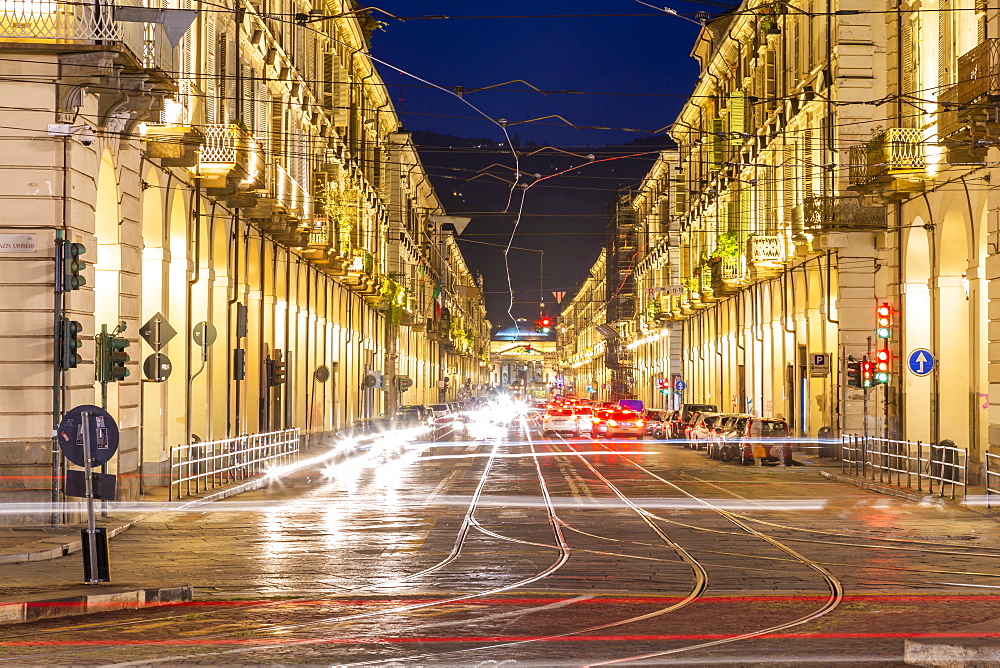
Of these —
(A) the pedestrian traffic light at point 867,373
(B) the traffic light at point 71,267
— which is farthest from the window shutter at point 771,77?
(B) the traffic light at point 71,267

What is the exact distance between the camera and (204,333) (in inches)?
1148

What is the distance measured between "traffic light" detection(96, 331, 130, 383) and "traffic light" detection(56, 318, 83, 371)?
54cm

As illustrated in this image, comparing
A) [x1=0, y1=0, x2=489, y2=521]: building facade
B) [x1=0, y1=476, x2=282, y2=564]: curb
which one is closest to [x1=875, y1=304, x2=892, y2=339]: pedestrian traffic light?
[x1=0, y1=0, x2=489, y2=521]: building facade

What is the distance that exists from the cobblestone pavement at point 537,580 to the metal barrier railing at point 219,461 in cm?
111

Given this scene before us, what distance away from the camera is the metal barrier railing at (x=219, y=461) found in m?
27.0

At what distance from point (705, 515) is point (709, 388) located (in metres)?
52.3

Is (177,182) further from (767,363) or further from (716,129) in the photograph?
(716,129)

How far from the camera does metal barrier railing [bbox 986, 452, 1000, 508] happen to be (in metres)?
25.8

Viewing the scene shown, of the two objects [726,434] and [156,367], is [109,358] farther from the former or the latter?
[726,434]

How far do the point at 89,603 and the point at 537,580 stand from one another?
16.1 feet

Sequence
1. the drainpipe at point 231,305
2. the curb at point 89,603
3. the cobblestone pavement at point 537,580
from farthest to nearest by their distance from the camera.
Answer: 1. the drainpipe at point 231,305
2. the curb at point 89,603
3. the cobblestone pavement at point 537,580

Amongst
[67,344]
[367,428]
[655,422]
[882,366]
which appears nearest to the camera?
[67,344]

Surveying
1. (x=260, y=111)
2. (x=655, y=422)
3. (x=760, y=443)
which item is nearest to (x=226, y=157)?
(x=260, y=111)

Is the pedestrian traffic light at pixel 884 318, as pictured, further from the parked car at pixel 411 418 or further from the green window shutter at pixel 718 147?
the parked car at pixel 411 418
